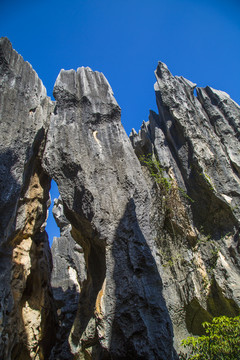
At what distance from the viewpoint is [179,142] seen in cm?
1192

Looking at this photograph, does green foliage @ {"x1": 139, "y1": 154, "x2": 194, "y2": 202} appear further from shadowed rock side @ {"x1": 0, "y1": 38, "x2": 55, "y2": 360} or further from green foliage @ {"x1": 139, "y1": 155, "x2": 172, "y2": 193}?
shadowed rock side @ {"x1": 0, "y1": 38, "x2": 55, "y2": 360}

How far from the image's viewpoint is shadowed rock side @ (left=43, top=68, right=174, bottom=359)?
16.2 feet

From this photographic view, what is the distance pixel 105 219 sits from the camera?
6.43 m

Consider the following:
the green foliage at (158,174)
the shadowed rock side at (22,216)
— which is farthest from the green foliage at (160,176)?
the shadowed rock side at (22,216)

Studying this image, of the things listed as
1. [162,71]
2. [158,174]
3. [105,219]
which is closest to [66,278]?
[158,174]

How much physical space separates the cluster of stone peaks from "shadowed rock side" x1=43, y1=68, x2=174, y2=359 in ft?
0.09

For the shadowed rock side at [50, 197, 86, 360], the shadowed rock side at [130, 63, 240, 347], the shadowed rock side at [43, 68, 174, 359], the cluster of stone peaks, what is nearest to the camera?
the shadowed rock side at [43, 68, 174, 359]

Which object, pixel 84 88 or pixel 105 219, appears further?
pixel 84 88

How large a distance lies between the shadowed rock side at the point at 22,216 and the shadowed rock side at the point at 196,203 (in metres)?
4.65

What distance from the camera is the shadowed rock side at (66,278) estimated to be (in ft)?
40.3

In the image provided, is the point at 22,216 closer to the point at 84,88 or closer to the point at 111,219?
the point at 111,219

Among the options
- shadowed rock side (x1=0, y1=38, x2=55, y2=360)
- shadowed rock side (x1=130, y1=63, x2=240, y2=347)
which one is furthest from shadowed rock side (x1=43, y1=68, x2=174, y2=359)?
shadowed rock side (x1=130, y1=63, x2=240, y2=347)

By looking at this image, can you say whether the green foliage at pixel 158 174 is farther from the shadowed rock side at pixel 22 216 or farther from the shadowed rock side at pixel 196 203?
the shadowed rock side at pixel 22 216

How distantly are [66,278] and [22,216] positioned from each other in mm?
9261
